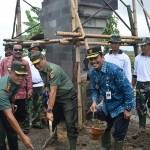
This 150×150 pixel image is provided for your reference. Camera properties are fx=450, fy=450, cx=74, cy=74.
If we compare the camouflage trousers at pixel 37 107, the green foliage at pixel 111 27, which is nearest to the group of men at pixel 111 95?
the camouflage trousers at pixel 37 107

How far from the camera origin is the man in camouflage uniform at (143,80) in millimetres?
9258

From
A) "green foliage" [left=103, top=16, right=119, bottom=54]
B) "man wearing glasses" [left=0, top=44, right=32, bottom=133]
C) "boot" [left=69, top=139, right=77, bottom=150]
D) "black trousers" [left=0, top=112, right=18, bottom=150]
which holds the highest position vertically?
"green foliage" [left=103, top=16, right=119, bottom=54]

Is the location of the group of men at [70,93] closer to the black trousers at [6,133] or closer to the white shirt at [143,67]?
the black trousers at [6,133]

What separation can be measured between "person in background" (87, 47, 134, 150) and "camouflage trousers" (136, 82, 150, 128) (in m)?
2.37

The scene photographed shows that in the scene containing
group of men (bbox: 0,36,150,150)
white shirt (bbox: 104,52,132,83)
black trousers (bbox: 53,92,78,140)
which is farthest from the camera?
white shirt (bbox: 104,52,132,83)

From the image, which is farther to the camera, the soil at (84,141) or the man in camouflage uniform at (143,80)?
the man in camouflage uniform at (143,80)

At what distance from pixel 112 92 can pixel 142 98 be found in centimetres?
268

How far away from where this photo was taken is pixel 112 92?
6867 mm

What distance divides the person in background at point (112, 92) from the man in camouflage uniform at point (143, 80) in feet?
7.80

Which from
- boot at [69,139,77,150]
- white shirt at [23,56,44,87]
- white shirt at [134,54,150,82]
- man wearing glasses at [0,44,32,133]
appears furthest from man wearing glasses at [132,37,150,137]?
man wearing glasses at [0,44,32,133]

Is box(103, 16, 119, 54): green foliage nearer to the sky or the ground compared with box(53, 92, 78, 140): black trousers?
nearer to the sky

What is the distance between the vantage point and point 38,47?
10.0m

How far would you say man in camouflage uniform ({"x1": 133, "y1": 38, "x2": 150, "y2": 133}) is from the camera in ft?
30.4

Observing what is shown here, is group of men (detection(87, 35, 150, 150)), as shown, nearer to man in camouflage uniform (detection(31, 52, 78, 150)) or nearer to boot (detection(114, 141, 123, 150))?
boot (detection(114, 141, 123, 150))
